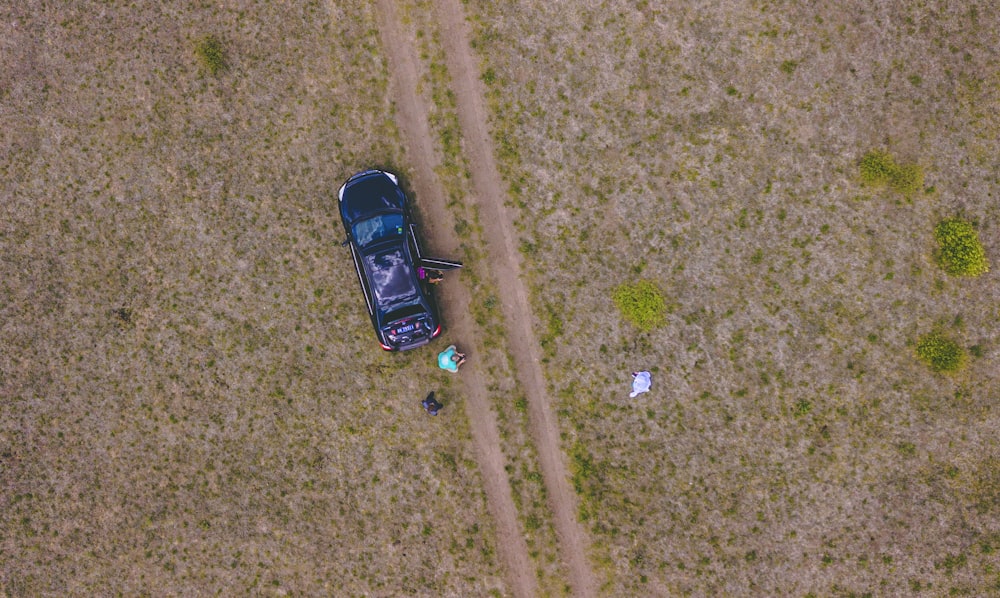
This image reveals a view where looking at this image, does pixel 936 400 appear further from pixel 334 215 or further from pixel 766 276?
pixel 334 215

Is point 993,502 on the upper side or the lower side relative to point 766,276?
lower

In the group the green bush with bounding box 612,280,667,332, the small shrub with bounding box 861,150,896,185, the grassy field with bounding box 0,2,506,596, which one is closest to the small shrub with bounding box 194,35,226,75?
the grassy field with bounding box 0,2,506,596

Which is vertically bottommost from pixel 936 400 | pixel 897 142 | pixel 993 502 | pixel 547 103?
pixel 993 502

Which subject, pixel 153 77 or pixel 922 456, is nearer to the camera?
pixel 922 456

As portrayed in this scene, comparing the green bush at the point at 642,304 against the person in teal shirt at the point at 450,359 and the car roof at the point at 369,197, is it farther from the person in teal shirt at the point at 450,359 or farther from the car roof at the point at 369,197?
the car roof at the point at 369,197

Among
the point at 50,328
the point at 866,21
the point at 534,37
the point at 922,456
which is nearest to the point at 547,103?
the point at 534,37

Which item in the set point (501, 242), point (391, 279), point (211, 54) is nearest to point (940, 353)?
point (501, 242)
